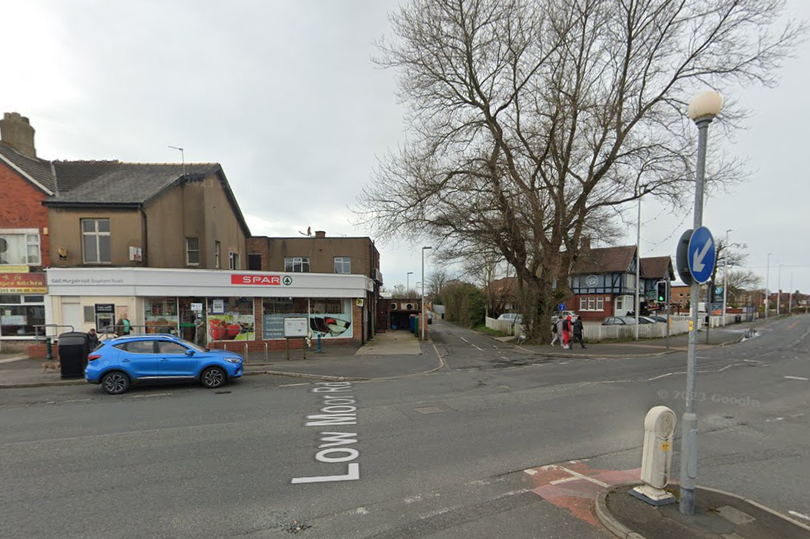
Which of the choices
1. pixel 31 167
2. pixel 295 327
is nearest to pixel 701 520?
pixel 295 327

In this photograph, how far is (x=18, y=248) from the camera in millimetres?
16797

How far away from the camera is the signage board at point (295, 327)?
→ 18672 millimetres

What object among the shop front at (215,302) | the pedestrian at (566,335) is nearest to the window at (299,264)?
the shop front at (215,302)

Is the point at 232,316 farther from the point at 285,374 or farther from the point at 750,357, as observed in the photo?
the point at 750,357

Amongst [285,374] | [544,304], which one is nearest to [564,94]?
[544,304]

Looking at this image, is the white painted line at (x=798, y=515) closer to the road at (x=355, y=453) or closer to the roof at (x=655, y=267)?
the road at (x=355, y=453)

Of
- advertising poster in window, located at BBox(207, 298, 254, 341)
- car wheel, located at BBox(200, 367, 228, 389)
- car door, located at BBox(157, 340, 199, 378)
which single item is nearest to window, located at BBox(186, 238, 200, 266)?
advertising poster in window, located at BBox(207, 298, 254, 341)

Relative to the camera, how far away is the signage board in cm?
1867

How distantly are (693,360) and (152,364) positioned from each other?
11767 millimetres

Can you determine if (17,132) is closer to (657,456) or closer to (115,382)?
(115,382)

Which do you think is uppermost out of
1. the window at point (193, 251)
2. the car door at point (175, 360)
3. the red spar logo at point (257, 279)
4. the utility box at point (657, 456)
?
the window at point (193, 251)

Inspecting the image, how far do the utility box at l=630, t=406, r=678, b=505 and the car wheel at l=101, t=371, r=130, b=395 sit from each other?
38.3 ft

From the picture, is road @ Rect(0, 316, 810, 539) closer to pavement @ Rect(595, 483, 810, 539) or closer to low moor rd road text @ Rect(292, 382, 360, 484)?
low moor rd road text @ Rect(292, 382, 360, 484)

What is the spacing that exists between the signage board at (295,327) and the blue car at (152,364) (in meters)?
7.48
